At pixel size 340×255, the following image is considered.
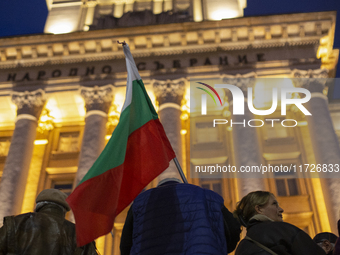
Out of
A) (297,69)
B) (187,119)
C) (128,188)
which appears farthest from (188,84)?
(128,188)

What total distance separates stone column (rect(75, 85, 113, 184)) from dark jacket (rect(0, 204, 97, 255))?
48.6 ft

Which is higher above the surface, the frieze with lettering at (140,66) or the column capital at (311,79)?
the frieze with lettering at (140,66)

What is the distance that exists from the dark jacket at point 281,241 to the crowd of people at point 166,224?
9cm

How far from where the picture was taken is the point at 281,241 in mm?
3475

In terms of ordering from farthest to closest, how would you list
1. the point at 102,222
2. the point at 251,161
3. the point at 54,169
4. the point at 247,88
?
the point at 54,169, the point at 247,88, the point at 251,161, the point at 102,222

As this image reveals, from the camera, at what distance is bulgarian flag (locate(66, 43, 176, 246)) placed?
4.40 metres

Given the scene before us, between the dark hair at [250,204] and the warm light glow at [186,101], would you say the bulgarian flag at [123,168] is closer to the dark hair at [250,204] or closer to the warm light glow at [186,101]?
the dark hair at [250,204]

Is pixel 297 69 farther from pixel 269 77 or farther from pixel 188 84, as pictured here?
pixel 188 84

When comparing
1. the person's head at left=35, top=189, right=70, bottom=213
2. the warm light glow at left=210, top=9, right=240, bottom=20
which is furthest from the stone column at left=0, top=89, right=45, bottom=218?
the person's head at left=35, top=189, right=70, bottom=213

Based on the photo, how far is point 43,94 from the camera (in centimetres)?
2358

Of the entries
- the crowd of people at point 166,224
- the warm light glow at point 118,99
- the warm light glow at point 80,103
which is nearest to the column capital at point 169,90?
the warm light glow at point 118,99

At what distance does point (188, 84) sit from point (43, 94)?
9.02m

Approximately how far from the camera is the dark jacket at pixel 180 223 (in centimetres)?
410

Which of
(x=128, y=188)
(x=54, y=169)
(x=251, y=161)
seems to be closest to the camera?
(x=128, y=188)
